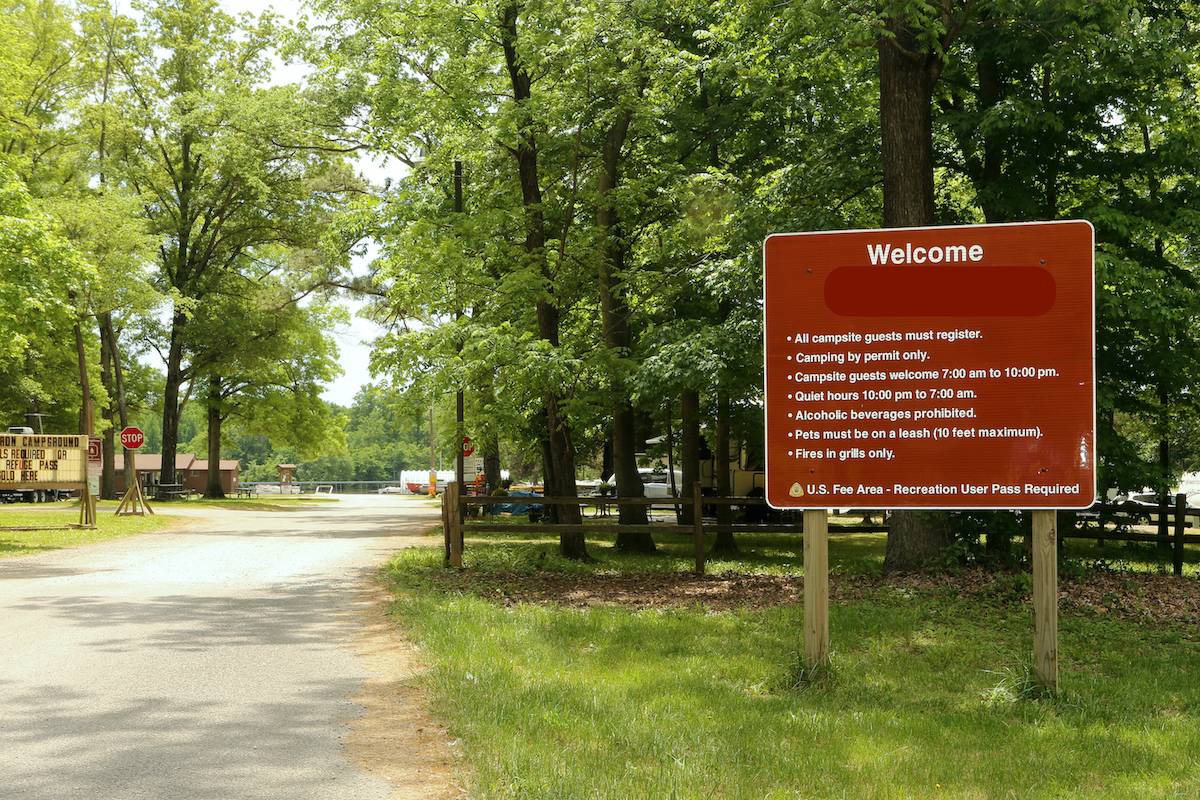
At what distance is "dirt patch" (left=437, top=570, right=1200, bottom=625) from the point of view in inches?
511

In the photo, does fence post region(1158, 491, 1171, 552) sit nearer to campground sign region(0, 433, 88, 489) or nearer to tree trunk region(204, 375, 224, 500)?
campground sign region(0, 433, 88, 489)

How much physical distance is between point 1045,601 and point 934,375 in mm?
1883

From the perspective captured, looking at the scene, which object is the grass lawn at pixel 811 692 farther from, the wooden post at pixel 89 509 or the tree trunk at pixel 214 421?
the tree trunk at pixel 214 421

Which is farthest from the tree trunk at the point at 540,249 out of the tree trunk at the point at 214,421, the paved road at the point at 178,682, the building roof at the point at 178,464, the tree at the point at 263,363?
the building roof at the point at 178,464

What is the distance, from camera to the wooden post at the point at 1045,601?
27.2ft

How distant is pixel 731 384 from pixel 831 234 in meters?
9.84

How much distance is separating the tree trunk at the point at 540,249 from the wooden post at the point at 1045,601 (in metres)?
10.6

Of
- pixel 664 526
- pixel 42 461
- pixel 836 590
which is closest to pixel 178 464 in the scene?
pixel 42 461

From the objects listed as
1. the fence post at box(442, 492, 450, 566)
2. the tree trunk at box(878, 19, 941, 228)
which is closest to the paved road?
the fence post at box(442, 492, 450, 566)

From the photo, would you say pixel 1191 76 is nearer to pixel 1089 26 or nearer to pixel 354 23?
pixel 1089 26

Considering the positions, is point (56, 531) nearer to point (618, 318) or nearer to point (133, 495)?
point (133, 495)

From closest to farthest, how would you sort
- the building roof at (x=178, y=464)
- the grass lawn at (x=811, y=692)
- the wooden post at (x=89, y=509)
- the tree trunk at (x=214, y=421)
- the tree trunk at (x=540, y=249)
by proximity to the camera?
the grass lawn at (x=811, y=692) < the tree trunk at (x=540, y=249) < the wooden post at (x=89, y=509) < the tree trunk at (x=214, y=421) < the building roof at (x=178, y=464)

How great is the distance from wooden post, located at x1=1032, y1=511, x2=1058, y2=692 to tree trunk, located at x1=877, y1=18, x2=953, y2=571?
21.6 ft

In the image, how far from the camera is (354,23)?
2697 centimetres
